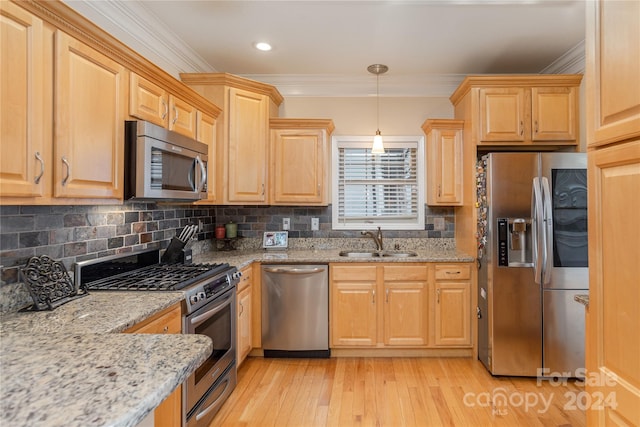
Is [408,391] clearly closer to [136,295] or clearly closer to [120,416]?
[136,295]

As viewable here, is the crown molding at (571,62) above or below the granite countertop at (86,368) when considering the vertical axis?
Answer: above

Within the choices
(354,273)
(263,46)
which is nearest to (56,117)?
(263,46)

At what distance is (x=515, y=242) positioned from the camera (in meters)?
2.58

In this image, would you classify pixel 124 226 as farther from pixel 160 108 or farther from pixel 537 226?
pixel 537 226

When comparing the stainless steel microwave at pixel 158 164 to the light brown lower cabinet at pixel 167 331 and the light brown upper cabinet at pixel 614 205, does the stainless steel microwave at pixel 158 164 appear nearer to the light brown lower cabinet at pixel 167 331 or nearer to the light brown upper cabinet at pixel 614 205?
the light brown lower cabinet at pixel 167 331

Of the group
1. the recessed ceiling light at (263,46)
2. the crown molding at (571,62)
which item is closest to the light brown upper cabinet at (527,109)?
the crown molding at (571,62)

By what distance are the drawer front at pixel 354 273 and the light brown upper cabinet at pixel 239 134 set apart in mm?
946

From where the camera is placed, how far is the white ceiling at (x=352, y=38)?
2260 mm

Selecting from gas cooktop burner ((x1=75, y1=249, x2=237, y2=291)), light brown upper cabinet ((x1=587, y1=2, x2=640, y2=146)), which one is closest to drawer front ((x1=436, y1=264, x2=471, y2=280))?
gas cooktop burner ((x1=75, y1=249, x2=237, y2=291))

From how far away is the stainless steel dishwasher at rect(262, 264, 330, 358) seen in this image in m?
2.93

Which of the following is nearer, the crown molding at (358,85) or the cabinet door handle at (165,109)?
the cabinet door handle at (165,109)

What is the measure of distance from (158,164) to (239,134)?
123cm

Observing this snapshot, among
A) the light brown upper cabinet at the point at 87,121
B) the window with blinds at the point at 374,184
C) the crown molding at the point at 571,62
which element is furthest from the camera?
the window with blinds at the point at 374,184

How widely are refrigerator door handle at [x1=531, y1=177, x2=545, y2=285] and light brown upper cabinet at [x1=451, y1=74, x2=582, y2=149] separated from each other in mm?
572
